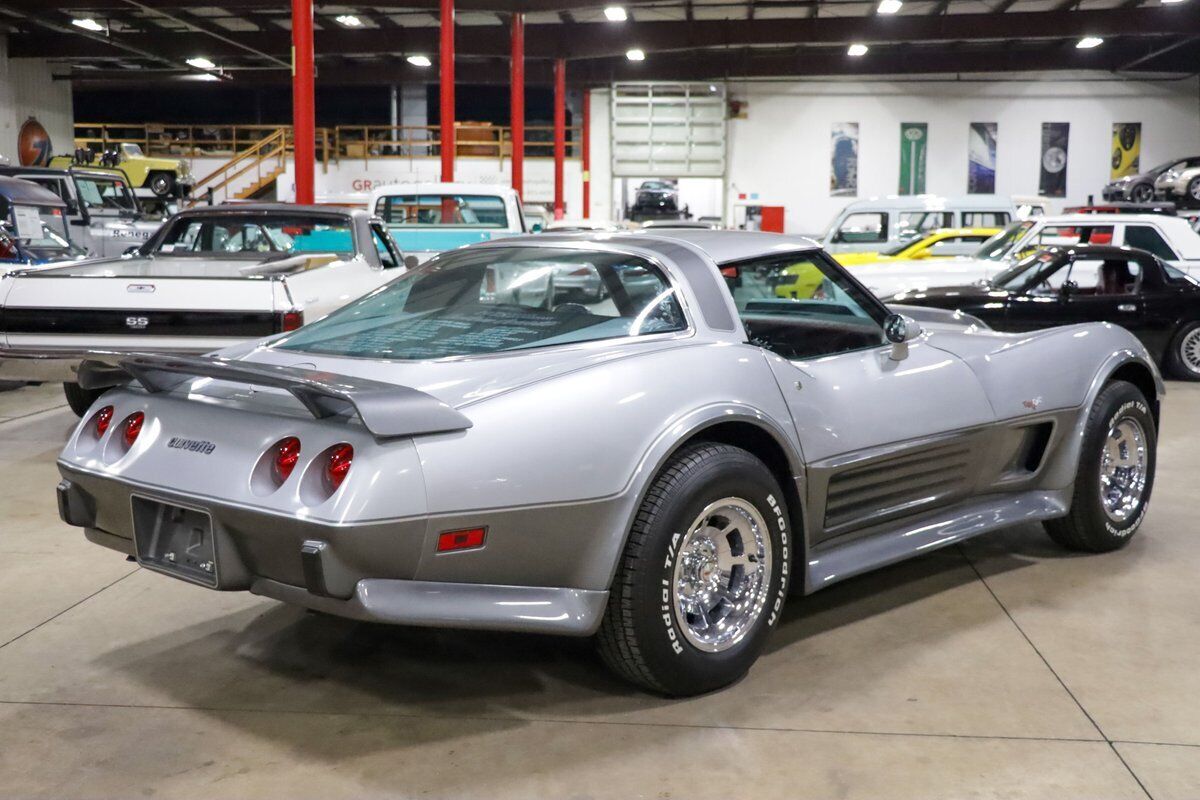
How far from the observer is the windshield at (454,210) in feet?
41.8

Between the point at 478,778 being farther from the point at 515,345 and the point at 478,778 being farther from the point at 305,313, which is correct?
the point at 305,313

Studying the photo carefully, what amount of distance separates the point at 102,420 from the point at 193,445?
0.54m

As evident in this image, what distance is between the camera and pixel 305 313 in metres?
6.57

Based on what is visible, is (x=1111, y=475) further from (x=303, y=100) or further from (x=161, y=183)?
(x=161, y=183)

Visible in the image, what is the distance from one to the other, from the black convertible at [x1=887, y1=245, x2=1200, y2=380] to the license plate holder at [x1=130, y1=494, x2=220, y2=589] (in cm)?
833

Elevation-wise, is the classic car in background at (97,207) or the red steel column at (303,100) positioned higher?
the red steel column at (303,100)

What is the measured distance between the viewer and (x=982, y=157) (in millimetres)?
31266

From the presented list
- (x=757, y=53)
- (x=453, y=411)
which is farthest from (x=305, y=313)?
(x=757, y=53)

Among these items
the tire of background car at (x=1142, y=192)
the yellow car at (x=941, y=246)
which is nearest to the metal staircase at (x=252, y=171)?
the tire of background car at (x=1142, y=192)

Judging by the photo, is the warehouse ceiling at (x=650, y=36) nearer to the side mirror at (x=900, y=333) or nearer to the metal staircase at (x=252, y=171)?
the metal staircase at (x=252, y=171)

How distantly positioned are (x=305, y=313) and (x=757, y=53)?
86.0ft

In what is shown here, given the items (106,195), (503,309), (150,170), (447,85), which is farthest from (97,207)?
(503,309)

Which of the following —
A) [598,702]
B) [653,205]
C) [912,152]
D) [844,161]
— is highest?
[912,152]

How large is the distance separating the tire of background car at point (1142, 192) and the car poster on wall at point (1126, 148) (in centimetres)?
706
